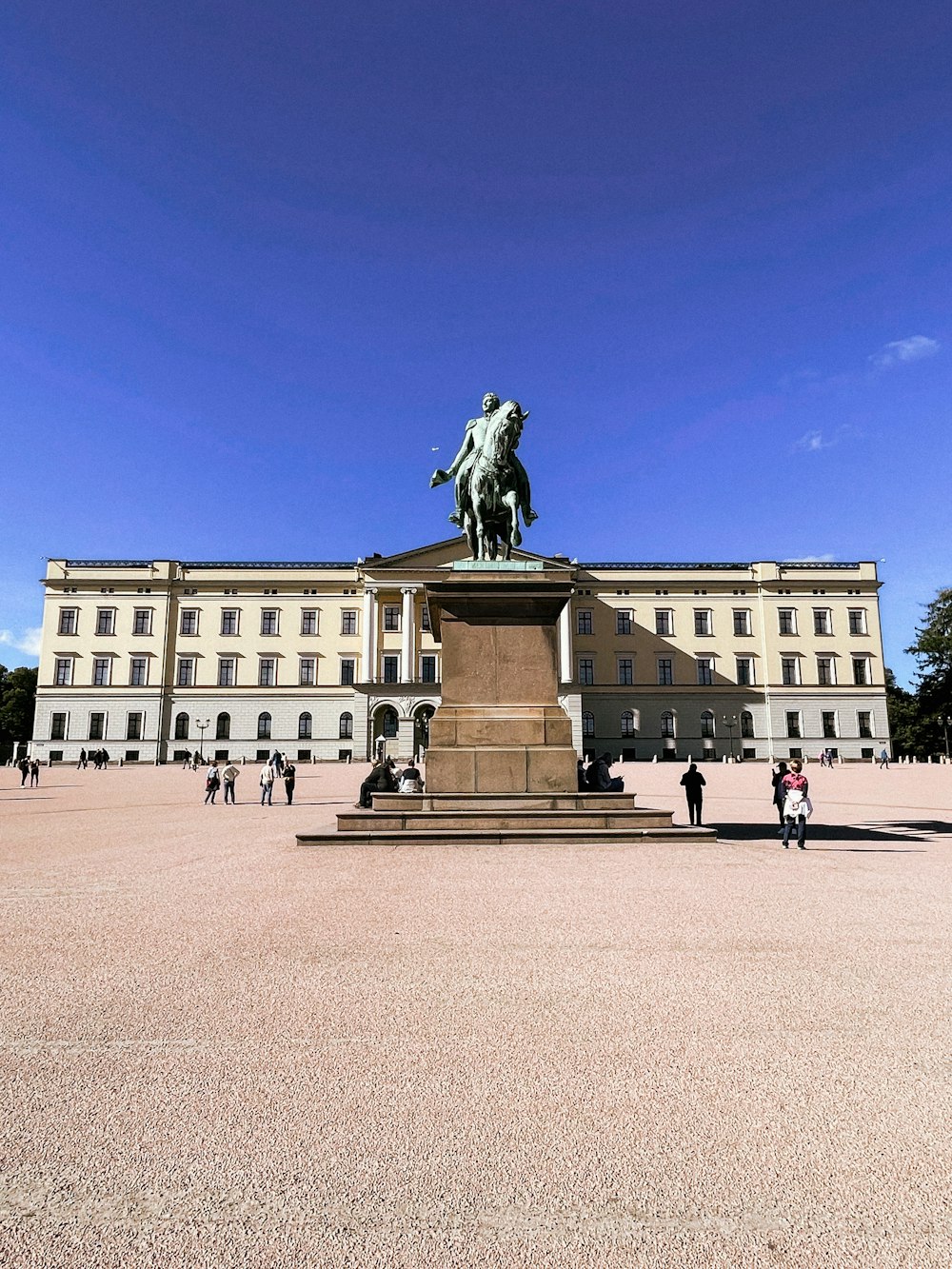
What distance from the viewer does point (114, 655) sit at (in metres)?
68.5

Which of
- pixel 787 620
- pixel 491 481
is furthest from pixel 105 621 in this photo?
pixel 491 481

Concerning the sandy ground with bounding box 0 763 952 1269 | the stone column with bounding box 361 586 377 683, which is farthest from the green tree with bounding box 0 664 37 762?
the sandy ground with bounding box 0 763 952 1269

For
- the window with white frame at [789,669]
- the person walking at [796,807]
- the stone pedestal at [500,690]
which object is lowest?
the person walking at [796,807]

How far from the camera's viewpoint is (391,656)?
6775 cm

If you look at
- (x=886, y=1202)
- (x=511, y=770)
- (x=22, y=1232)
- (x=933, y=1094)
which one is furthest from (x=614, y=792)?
(x=22, y=1232)

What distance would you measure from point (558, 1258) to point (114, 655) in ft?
245

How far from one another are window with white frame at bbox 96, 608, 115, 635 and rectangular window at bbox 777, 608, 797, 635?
64063 mm

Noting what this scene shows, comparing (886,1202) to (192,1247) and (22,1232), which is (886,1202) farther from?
(22,1232)

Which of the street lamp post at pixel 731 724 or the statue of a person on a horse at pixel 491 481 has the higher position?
the statue of a person on a horse at pixel 491 481

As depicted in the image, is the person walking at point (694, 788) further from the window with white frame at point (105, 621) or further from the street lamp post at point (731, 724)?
the window with white frame at point (105, 621)

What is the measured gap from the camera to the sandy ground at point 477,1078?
2203mm

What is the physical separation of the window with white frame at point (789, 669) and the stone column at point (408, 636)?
35597mm

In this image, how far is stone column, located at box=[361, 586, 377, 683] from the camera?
65375 mm

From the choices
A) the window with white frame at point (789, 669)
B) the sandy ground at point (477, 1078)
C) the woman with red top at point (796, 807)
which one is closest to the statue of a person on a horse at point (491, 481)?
the woman with red top at point (796, 807)
